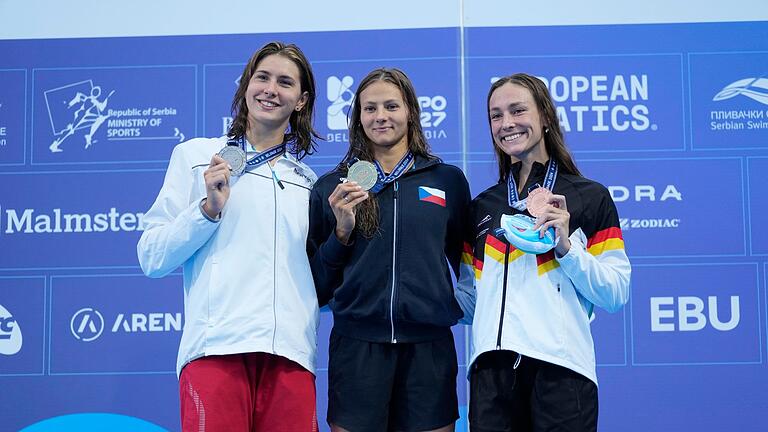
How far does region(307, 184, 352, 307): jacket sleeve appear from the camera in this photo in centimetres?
229

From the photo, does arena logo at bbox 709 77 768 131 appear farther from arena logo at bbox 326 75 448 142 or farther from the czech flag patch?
the czech flag patch

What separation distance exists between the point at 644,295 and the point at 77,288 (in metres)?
2.96

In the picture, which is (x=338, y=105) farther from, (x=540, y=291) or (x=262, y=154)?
(x=540, y=291)

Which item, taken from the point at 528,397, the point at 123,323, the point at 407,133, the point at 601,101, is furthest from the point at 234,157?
the point at 601,101

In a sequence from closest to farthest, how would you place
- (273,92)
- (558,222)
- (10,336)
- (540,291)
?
(558,222), (540,291), (273,92), (10,336)

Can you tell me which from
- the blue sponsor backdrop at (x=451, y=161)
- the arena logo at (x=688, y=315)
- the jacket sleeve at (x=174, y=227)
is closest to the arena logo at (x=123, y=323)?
the blue sponsor backdrop at (x=451, y=161)

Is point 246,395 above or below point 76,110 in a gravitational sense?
below

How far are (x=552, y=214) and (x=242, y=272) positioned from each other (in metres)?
0.90

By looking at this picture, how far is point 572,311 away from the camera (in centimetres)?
215

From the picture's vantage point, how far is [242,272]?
2.17m

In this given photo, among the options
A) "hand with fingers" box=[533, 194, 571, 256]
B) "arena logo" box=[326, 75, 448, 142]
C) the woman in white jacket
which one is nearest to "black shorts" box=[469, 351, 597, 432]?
"hand with fingers" box=[533, 194, 571, 256]

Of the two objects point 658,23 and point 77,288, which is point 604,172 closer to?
point 658,23

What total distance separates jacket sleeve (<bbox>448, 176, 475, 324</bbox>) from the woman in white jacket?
49 centimetres

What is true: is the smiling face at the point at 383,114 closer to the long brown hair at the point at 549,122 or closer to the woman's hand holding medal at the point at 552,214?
the long brown hair at the point at 549,122
